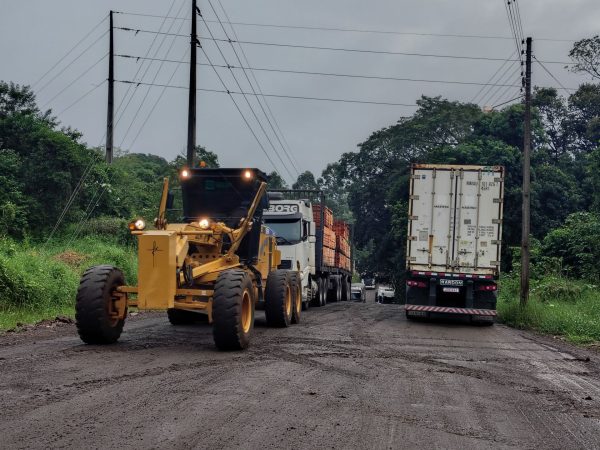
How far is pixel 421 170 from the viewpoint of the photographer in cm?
1805

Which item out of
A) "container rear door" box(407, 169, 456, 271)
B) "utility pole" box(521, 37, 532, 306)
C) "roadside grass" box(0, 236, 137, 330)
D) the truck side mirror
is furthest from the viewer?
"utility pole" box(521, 37, 532, 306)

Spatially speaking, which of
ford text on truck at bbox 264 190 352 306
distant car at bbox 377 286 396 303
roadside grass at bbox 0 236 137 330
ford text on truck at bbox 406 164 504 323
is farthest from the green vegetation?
ford text on truck at bbox 264 190 352 306

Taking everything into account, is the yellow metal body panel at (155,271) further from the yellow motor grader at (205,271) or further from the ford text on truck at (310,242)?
the ford text on truck at (310,242)

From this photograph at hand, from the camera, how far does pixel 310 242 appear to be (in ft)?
67.8

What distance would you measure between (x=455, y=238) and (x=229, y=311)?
9124 mm

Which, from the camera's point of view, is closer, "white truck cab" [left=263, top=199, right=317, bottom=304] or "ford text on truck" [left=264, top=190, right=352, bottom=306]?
"white truck cab" [left=263, top=199, right=317, bottom=304]

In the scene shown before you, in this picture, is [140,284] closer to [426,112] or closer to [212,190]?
[212,190]

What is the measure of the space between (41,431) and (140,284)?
449 centimetres

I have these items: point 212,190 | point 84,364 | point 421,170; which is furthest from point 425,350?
point 421,170

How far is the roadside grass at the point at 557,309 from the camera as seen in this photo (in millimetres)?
15969

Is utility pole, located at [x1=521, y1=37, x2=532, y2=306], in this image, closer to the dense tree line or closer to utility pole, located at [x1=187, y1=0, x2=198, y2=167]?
the dense tree line

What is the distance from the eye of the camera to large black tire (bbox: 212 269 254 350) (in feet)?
33.6

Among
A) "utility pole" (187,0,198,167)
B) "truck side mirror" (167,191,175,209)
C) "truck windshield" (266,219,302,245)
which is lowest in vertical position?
"truck windshield" (266,219,302,245)

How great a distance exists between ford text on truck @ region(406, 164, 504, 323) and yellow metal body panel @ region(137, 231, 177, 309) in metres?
9.03
